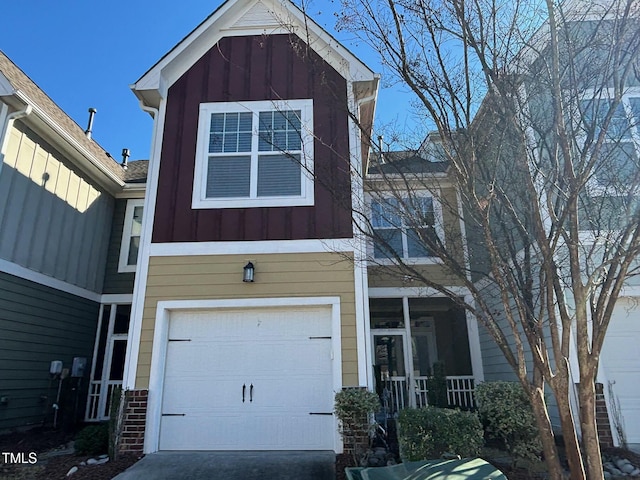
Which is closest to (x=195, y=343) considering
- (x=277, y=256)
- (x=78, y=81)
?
(x=277, y=256)

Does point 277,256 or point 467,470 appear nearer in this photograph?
point 467,470

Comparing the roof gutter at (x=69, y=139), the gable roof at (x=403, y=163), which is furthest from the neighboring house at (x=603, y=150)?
the roof gutter at (x=69, y=139)

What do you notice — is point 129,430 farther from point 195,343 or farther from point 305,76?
point 305,76

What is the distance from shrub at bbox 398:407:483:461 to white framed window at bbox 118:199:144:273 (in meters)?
7.94

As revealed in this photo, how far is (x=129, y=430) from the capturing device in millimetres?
6184

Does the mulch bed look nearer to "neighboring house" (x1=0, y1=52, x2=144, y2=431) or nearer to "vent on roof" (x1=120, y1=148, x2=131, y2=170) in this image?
"neighboring house" (x1=0, y1=52, x2=144, y2=431)

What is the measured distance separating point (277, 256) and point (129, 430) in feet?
10.7

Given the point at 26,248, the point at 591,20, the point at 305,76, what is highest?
the point at 305,76

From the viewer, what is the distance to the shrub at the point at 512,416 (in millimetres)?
5691

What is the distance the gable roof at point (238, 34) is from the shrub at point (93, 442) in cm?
557

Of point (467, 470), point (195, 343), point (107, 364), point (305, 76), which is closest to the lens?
point (467, 470)

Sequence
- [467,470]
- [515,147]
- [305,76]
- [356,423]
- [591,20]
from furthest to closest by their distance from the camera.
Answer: [305,76] < [356,423] < [591,20] < [515,147] < [467,470]

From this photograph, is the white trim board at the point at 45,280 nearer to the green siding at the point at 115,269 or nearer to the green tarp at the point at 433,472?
the green siding at the point at 115,269

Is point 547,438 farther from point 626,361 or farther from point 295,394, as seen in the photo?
point 626,361
